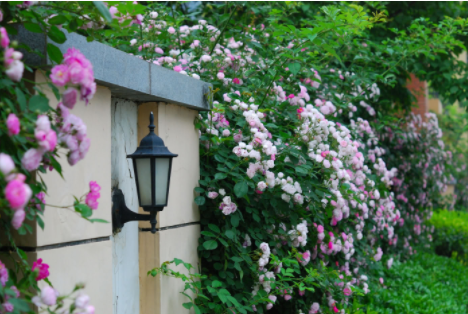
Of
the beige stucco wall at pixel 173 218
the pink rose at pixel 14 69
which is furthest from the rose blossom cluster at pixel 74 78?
the beige stucco wall at pixel 173 218

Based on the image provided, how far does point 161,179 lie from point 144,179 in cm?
7

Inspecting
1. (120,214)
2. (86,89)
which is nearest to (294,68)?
(120,214)

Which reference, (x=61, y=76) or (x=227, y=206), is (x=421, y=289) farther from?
(x=61, y=76)

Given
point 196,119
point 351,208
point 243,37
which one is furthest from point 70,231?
point 351,208

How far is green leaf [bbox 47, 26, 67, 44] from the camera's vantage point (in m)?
1.41

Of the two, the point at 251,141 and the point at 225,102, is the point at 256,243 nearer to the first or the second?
the point at 251,141

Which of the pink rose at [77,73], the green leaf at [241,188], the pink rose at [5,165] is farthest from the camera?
the green leaf at [241,188]

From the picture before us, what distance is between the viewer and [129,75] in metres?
1.97

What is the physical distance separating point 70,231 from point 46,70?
1.85 feet

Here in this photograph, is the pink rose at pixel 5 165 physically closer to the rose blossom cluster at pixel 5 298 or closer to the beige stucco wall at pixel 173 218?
the rose blossom cluster at pixel 5 298

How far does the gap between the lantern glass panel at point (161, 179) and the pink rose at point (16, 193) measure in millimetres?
909

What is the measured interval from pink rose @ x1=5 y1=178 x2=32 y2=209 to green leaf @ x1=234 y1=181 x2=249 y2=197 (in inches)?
60.3

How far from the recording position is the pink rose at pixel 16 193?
97 cm

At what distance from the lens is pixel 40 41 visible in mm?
1484
